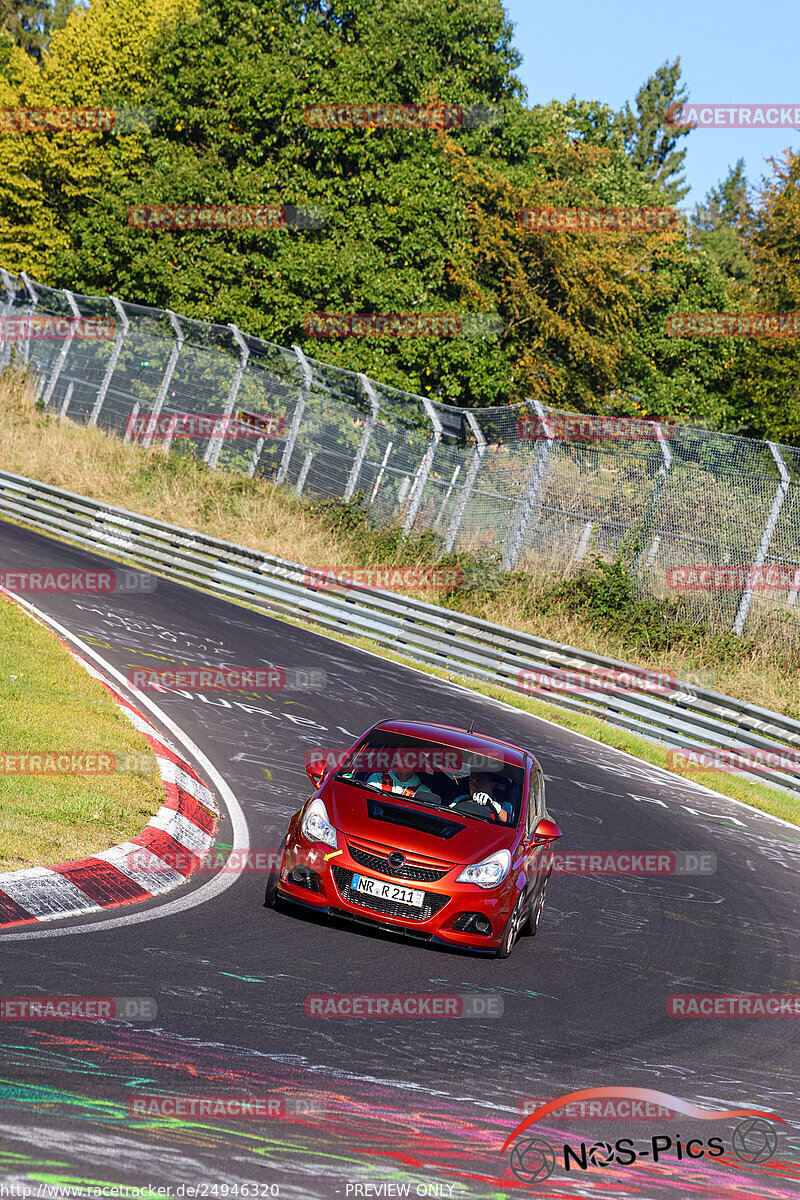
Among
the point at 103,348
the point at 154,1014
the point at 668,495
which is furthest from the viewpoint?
the point at 103,348

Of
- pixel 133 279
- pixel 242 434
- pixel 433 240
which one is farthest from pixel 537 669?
pixel 133 279

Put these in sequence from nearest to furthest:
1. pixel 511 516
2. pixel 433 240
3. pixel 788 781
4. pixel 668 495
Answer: pixel 788 781 → pixel 668 495 → pixel 511 516 → pixel 433 240

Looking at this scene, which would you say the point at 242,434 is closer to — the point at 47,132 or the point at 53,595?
the point at 53,595

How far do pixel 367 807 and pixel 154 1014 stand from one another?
9.03 feet

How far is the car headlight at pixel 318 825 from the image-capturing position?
8.12 meters

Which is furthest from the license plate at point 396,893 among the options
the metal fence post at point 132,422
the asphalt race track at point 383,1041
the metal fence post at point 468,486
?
the metal fence post at point 132,422

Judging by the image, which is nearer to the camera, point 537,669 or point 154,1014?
point 154,1014

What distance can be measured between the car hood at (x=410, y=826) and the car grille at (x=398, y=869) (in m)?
0.09

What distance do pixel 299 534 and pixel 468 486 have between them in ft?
11.7

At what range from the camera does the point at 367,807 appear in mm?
8422

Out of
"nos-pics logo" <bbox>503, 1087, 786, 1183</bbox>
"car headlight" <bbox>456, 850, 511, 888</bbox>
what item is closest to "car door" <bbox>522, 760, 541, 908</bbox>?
"car headlight" <bbox>456, 850, 511, 888</bbox>

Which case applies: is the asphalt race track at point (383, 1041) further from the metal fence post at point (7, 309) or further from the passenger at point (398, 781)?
the metal fence post at point (7, 309)

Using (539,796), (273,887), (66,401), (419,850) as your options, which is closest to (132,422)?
(66,401)

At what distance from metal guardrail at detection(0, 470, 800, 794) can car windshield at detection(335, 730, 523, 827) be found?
8802mm
